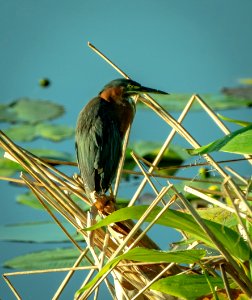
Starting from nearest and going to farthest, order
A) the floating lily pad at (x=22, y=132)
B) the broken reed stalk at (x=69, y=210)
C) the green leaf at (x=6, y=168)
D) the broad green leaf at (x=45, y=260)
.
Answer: the broken reed stalk at (x=69, y=210)
the broad green leaf at (x=45, y=260)
the green leaf at (x=6, y=168)
the floating lily pad at (x=22, y=132)

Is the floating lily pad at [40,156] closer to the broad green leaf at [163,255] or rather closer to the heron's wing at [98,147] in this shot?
the heron's wing at [98,147]

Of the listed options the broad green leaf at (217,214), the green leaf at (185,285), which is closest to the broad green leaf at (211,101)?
the broad green leaf at (217,214)

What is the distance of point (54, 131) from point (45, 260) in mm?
871

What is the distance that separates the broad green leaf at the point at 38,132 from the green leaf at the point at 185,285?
199 cm

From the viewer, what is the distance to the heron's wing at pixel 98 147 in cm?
→ 163

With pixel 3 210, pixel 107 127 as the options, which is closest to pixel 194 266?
pixel 107 127

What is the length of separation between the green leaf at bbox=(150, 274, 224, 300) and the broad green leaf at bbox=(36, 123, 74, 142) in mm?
1988

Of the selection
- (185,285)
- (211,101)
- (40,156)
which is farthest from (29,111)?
(185,285)

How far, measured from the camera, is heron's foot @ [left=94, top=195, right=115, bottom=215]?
139 cm

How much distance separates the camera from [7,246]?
2.61m

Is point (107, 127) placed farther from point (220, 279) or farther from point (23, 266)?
point (23, 266)

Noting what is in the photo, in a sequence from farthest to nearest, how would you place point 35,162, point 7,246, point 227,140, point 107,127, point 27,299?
point 7,246, point 27,299, point 107,127, point 35,162, point 227,140

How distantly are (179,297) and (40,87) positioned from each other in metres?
2.58

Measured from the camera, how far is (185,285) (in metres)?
1.19
